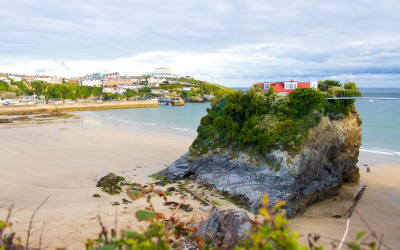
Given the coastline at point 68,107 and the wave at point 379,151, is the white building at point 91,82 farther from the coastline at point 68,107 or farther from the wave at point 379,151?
the wave at point 379,151

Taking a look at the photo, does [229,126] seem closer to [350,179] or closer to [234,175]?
[234,175]

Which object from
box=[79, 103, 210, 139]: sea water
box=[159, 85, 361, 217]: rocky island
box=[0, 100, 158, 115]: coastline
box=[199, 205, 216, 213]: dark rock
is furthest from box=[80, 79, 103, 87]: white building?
box=[199, 205, 216, 213]: dark rock

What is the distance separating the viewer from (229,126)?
15.4m

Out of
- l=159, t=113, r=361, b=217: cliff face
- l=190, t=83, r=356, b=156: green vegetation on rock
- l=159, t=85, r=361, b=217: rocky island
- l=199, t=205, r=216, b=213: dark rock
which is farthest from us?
l=190, t=83, r=356, b=156: green vegetation on rock

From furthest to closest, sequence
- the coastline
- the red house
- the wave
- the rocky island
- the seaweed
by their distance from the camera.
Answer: the coastline → the wave → the red house → the seaweed → the rocky island

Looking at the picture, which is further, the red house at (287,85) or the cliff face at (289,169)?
the red house at (287,85)

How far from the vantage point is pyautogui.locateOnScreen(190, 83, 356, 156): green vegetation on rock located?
1295 centimetres

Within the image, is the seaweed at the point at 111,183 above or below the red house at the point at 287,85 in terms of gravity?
below

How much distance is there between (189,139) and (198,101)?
7768 centimetres

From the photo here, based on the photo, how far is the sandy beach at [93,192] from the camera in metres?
10.3

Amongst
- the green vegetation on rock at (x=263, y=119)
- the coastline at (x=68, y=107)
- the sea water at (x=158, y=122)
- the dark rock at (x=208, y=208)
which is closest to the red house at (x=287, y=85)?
the green vegetation on rock at (x=263, y=119)

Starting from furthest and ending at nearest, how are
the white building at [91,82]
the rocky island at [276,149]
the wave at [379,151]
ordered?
the white building at [91,82]
the wave at [379,151]
the rocky island at [276,149]

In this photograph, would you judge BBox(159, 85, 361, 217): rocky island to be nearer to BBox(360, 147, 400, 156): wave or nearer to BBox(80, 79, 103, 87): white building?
BBox(360, 147, 400, 156): wave

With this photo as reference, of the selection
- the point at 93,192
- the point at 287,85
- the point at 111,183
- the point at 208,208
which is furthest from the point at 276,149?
the point at 93,192
